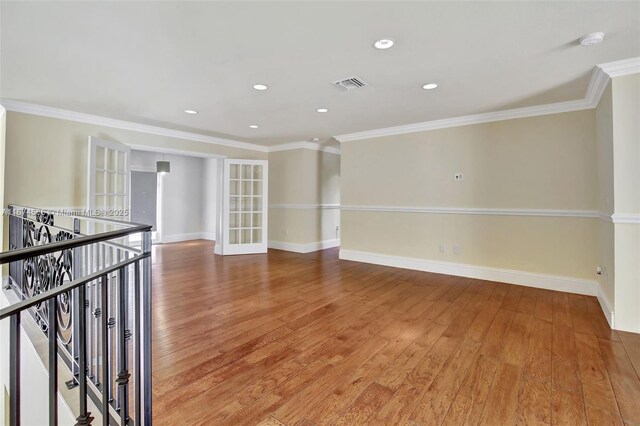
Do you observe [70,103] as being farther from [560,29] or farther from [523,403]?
[523,403]

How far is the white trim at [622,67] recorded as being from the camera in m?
2.60

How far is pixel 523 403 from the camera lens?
1748 mm

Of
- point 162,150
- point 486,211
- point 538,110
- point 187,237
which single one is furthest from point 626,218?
point 187,237

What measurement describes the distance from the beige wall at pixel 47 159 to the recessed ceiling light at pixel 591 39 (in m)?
5.69

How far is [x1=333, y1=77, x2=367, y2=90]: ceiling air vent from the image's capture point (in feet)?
10.1

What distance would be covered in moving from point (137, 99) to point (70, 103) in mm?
972

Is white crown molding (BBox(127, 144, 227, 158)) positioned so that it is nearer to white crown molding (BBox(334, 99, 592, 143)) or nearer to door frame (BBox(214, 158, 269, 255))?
door frame (BBox(214, 158, 269, 255))

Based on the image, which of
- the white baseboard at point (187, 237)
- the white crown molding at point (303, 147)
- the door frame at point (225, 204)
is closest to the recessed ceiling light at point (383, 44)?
the white crown molding at point (303, 147)

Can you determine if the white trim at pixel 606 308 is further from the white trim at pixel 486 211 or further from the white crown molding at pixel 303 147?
the white crown molding at pixel 303 147

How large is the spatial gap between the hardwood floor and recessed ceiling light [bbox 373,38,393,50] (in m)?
2.36

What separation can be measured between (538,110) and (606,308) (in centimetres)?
243

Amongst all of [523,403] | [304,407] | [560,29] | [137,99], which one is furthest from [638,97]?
[137,99]

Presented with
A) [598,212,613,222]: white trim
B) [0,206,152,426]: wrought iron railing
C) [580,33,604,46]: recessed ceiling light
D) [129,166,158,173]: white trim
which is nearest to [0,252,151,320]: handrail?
→ [0,206,152,426]: wrought iron railing

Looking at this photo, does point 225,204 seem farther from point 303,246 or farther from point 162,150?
point 303,246
